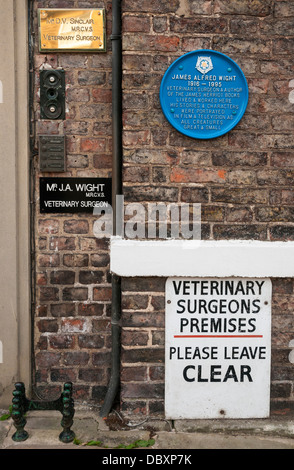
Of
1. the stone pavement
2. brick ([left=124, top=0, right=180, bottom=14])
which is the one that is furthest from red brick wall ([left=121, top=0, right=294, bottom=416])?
the stone pavement

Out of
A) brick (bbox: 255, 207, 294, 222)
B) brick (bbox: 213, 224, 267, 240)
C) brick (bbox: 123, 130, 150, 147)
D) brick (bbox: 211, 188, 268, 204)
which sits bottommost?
brick (bbox: 213, 224, 267, 240)

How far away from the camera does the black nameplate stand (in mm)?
2482

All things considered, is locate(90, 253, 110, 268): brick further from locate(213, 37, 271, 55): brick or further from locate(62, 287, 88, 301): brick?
locate(213, 37, 271, 55): brick

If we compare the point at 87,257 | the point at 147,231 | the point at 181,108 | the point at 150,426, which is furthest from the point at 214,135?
Answer: the point at 150,426

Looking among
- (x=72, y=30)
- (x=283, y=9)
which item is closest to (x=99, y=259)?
(x=72, y=30)

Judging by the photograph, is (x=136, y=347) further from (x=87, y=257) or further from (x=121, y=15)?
(x=121, y=15)

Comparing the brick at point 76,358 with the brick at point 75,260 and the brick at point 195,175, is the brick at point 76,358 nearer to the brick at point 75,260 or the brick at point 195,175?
the brick at point 75,260

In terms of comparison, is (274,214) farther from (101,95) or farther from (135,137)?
(101,95)

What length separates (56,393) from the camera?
257 centimetres

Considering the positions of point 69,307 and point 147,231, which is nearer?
point 147,231

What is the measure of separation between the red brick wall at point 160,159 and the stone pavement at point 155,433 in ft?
0.43

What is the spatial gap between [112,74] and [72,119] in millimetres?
370

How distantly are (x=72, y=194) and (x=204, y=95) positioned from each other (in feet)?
3.26

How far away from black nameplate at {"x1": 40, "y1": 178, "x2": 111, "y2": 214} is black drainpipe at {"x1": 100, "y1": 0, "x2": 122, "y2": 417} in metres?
0.13
